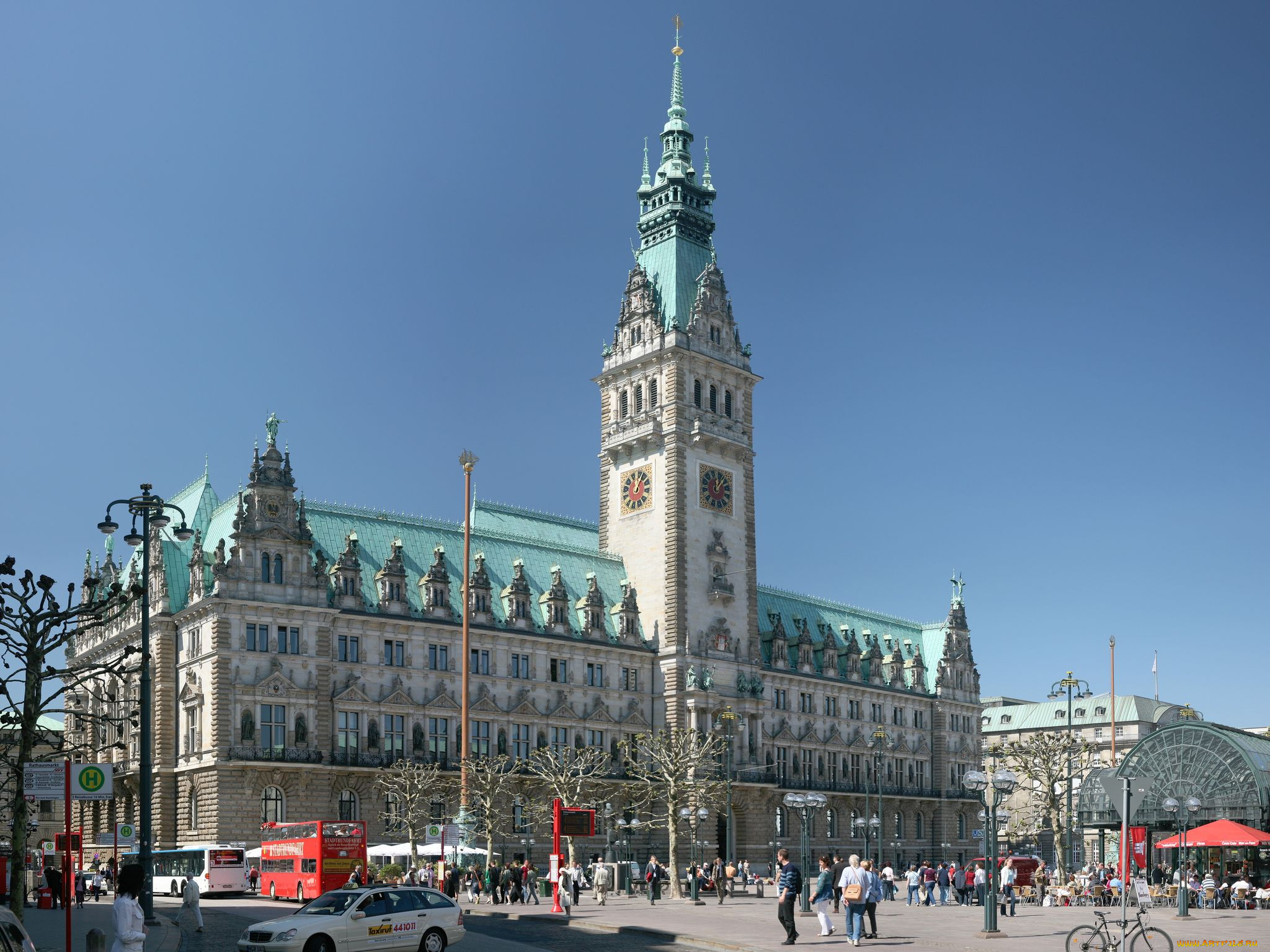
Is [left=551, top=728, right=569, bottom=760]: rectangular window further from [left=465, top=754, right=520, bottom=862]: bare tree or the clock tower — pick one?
the clock tower

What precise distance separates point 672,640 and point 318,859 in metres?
49.7

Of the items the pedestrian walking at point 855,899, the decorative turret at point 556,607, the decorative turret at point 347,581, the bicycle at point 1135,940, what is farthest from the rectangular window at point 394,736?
the bicycle at point 1135,940

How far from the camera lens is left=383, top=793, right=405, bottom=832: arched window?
92.7 metres

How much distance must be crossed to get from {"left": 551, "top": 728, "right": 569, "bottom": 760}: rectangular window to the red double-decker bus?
34559mm

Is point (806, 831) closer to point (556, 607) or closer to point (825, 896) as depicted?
point (825, 896)

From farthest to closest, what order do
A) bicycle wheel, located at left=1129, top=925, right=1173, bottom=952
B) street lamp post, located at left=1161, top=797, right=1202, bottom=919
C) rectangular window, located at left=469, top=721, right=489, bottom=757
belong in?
rectangular window, located at left=469, top=721, right=489, bottom=757 → street lamp post, located at left=1161, top=797, right=1202, bottom=919 → bicycle wheel, located at left=1129, top=925, right=1173, bottom=952

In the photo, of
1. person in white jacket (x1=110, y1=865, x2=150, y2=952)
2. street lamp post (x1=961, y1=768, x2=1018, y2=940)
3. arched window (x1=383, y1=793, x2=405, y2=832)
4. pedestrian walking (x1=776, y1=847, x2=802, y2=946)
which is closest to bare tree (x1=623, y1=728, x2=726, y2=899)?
arched window (x1=383, y1=793, x2=405, y2=832)

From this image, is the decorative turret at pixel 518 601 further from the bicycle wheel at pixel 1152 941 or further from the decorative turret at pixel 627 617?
the bicycle wheel at pixel 1152 941

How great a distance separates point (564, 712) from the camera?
104938 mm

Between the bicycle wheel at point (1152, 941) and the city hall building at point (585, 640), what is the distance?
58.2 m

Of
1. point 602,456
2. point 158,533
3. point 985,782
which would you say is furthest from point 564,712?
point 985,782

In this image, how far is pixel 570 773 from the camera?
304ft

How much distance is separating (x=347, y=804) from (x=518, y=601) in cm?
2012

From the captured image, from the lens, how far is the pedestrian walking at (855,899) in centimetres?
3916
